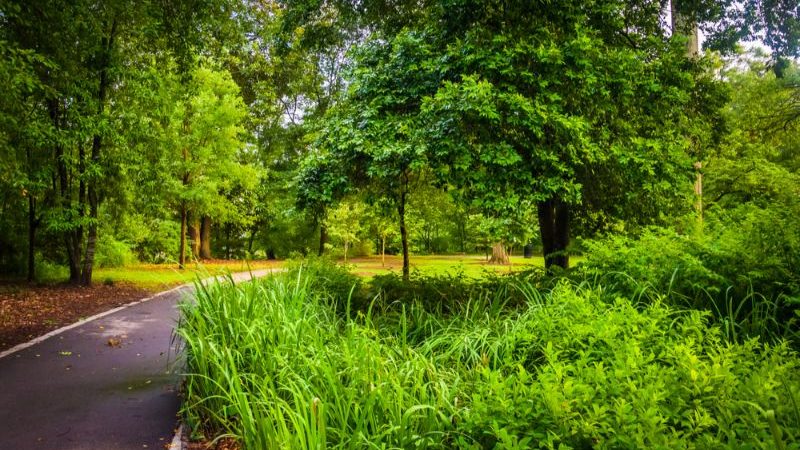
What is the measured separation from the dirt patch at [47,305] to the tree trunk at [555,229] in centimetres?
926

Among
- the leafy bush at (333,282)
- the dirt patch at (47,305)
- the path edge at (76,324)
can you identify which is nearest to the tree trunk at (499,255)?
the dirt patch at (47,305)

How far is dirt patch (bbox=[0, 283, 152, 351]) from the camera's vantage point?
8266 millimetres

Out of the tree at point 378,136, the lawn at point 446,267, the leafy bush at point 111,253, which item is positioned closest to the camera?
the tree at point 378,136

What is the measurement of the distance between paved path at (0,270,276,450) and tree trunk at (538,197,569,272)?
6.61 meters

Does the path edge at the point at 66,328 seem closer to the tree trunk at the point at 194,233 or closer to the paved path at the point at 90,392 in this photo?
the paved path at the point at 90,392

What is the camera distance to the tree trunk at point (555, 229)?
29.7ft

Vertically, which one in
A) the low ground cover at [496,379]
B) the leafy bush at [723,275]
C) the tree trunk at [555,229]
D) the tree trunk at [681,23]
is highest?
the tree trunk at [681,23]

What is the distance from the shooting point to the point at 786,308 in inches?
165

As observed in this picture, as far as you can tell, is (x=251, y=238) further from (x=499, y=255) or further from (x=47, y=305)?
(x=47, y=305)

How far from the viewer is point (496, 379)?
2605mm

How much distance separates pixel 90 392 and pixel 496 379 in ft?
16.3

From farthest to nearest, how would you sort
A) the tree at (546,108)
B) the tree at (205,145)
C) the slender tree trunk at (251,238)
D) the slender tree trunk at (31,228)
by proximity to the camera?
the slender tree trunk at (251,238)
the tree at (205,145)
the slender tree trunk at (31,228)
the tree at (546,108)

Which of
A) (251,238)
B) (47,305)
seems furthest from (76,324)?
(251,238)

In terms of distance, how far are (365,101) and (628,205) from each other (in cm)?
496
